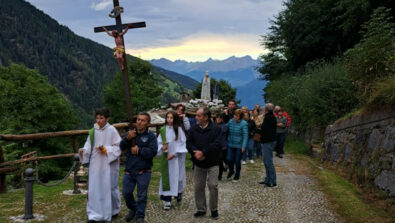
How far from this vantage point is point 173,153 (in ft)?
24.7

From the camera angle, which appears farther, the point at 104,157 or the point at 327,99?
the point at 327,99

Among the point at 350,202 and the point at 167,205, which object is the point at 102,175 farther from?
the point at 350,202

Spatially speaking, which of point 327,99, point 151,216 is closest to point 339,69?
point 327,99

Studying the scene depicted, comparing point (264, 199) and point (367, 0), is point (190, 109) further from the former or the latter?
point (264, 199)

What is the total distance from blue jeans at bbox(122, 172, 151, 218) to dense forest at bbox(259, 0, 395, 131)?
16.5 feet

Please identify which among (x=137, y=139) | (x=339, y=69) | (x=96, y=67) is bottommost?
(x=137, y=139)

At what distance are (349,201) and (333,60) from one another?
12759mm

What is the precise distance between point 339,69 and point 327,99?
138 centimetres

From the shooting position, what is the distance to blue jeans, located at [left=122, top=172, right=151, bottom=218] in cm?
604

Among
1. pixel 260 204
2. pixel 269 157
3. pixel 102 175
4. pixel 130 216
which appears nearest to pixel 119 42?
pixel 102 175

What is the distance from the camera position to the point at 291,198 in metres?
8.27

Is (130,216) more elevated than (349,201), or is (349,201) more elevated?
(130,216)

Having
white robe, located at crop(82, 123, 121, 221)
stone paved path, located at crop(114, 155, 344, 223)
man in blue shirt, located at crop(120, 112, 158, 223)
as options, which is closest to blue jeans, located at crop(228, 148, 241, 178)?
stone paved path, located at crop(114, 155, 344, 223)

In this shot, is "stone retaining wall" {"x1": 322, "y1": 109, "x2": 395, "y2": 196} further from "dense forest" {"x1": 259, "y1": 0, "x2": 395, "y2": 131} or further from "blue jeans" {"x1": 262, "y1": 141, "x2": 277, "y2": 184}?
"blue jeans" {"x1": 262, "y1": 141, "x2": 277, "y2": 184}
